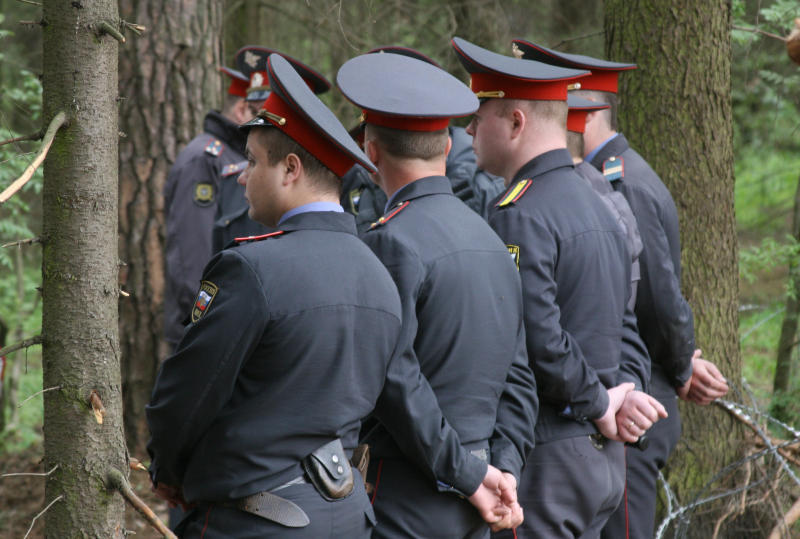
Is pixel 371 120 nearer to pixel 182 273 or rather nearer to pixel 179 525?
pixel 179 525

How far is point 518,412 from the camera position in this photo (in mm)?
2846

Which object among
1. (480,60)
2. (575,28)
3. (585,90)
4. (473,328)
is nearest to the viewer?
(473,328)

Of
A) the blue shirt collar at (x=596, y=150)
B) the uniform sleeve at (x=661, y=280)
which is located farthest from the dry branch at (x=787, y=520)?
the blue shirt collar at (x=596, y=150)

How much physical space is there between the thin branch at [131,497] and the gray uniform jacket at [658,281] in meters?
2.34

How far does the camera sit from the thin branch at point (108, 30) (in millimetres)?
2195

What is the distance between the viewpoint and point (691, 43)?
480cm

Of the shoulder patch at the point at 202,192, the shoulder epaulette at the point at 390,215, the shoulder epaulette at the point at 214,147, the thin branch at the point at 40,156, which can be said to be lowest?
the shoulder patch at the point at 202,192

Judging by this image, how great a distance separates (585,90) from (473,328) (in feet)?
6.05

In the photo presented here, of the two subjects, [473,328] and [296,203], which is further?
[473,328]

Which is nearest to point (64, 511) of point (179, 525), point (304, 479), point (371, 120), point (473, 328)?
point (179, 525)

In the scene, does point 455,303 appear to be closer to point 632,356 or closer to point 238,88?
point 632,356

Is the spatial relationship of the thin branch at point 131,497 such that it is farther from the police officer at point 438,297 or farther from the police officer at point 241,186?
the police officer at point 241,186

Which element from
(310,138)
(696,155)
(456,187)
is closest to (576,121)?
(456,187)

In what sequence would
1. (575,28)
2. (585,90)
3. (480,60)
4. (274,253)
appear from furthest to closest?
1. (575,28)
2. (585,90)
3. (480,60)
4. (274,253)
